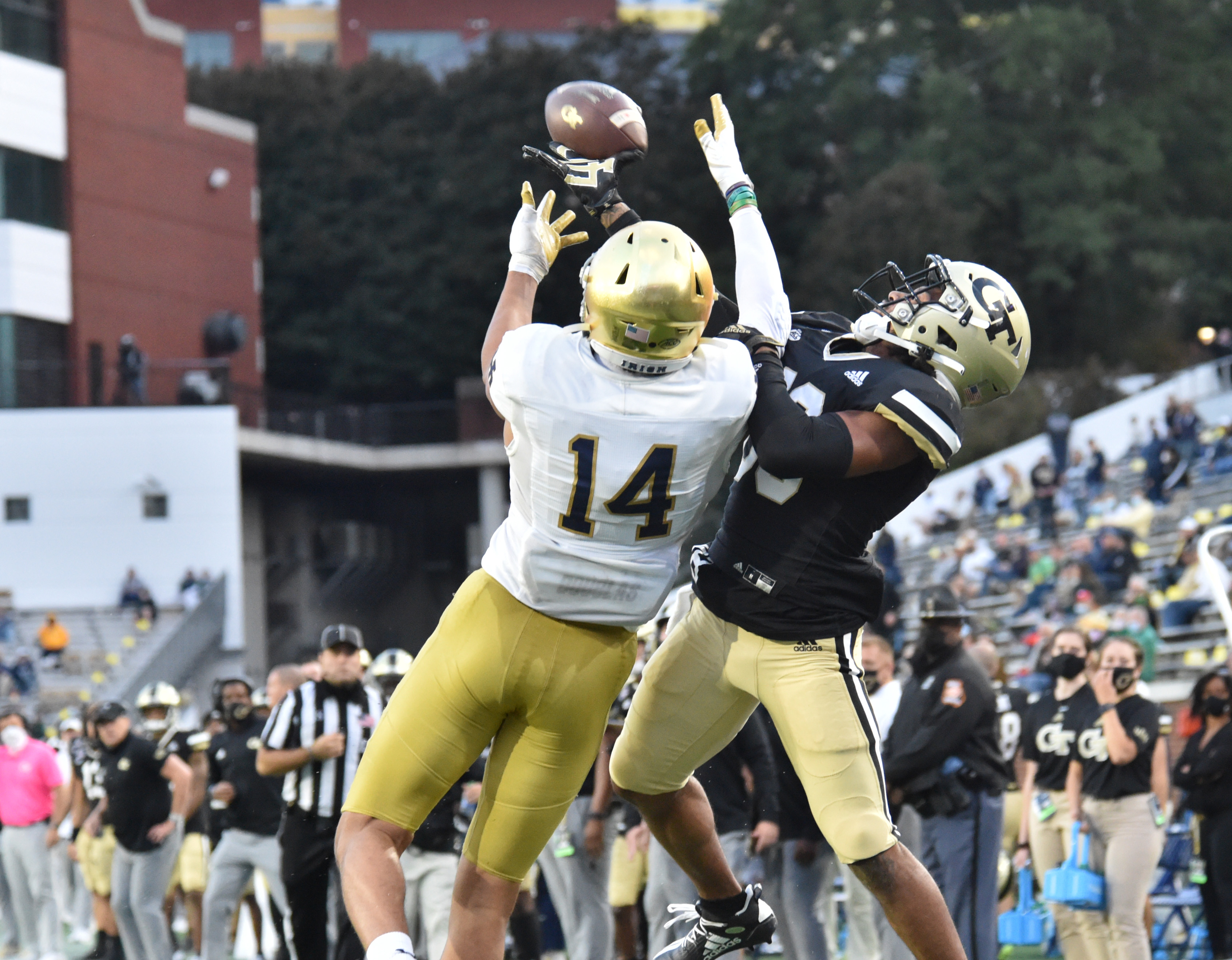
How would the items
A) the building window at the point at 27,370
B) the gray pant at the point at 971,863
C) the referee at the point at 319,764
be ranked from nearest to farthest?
1. the gray pant at the point at 971,863
2. the referee at the point at 319,764
3. the building window at the point at 27,370

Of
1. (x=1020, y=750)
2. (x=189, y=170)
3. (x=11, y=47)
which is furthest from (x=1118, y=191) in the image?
(x=1020, y=750)

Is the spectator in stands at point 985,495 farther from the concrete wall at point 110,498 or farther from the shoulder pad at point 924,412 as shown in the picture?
the shoulder pad at point 924,412

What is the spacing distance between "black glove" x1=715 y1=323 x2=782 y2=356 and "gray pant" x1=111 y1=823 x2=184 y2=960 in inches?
286

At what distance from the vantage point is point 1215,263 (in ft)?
142

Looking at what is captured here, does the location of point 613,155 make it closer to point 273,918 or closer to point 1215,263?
point 273,918

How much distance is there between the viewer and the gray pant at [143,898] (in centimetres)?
1119

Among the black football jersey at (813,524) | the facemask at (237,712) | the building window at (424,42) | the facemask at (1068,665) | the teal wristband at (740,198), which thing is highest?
the teal wristband at (740,198)

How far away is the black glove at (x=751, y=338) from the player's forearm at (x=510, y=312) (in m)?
0.57

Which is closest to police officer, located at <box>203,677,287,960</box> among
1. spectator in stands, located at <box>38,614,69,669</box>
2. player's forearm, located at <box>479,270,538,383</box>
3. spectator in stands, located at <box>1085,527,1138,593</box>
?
player's forearm, located at <box>479,270,538,383</box>

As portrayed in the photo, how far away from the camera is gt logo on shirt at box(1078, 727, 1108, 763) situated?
29.3 ft

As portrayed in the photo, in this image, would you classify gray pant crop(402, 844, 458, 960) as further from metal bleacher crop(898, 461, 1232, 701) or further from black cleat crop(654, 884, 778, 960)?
metal bleacher crop(898, 461, 1232, 701)

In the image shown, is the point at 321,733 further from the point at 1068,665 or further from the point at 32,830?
the point at 32,830

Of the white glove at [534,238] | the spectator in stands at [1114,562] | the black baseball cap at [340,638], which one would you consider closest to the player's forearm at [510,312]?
the white glove at [534,238]

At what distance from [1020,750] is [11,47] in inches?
1094
